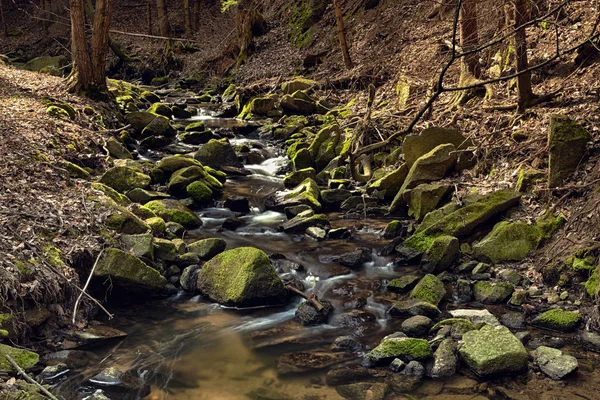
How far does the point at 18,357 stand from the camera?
17.2 feet

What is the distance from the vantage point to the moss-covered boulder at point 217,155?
14.8 metres

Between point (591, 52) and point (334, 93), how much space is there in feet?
31.5

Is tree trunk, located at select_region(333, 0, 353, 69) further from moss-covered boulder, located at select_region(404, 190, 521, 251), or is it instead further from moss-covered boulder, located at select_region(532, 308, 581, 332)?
moss-covered boulder, located at select_region(532, 308, 581, 332)

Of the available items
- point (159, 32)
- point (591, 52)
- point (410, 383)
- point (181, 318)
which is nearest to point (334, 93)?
point (591, 52)

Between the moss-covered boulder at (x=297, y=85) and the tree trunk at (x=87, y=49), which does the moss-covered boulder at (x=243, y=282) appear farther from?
the moss-covered boulder at (x=297, y=85)

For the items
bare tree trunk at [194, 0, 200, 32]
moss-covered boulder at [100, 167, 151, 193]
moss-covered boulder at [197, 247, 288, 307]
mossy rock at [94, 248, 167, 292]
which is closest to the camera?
mossy rock at [94, 248, 167, 292]

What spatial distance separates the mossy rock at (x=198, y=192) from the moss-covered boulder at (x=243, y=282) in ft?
13.9

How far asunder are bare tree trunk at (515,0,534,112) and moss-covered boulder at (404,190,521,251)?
271 cm

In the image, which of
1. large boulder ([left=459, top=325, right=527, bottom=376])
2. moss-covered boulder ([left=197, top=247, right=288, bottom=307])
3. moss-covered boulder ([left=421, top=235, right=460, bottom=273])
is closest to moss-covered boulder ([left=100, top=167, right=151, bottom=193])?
moss-covered boulder ([left=197, top=247, right=288, bottom=307])

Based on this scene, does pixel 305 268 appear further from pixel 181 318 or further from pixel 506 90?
pixel 506 90

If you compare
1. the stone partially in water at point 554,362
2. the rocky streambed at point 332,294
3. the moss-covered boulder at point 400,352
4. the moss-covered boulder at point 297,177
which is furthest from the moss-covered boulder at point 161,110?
the stone partially in water at point 554,362

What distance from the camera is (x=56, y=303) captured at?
20.9 feet

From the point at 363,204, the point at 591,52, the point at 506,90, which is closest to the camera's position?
the point at 591,52

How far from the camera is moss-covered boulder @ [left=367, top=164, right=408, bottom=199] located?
11562 millimetres
